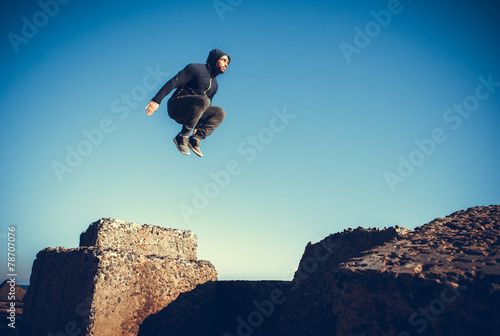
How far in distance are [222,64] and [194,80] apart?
0.44 m

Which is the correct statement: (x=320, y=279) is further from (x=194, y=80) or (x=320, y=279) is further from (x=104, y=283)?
(x=194, y=80)

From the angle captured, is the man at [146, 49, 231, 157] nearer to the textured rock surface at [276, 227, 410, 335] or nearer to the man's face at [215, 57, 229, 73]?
the man's face at [215, 57, 229, 73]

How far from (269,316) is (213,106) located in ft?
9.84

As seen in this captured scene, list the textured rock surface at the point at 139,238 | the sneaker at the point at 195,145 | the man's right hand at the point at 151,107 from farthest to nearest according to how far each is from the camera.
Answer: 1. the sneaker at the point at 195,145
2. the man's right hand at the point at 151,107
3. the textured rock surface at the point at 139,238

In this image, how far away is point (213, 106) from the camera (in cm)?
519

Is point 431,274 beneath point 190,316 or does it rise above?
above

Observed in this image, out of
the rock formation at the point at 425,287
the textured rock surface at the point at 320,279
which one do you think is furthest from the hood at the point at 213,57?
the rock formation at the point at 425,287

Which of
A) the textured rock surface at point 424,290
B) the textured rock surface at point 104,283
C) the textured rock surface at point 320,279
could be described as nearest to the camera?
the textured rock surface at point 424,290

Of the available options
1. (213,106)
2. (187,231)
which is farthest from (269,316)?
(213,106)

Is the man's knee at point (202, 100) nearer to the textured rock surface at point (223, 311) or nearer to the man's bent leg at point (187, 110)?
the man's bent leg at point (187, 110)

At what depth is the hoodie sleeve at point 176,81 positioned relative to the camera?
445 centimetres

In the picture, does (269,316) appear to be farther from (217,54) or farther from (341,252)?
(217,54)

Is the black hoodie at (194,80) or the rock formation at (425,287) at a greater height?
the black hoodie at (194,80)

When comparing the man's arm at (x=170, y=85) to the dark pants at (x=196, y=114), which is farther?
the dark pants at (x=196, y=114)
